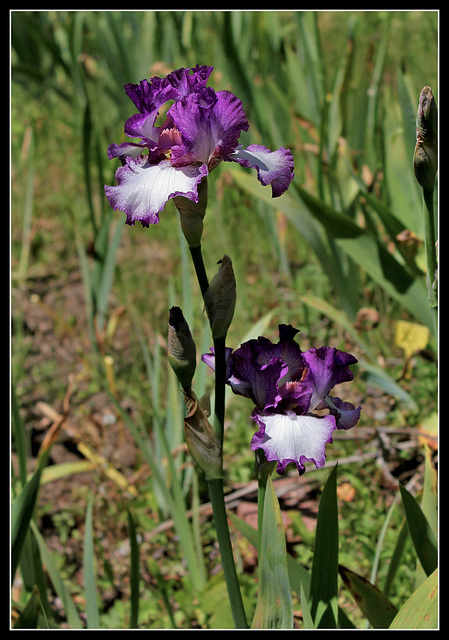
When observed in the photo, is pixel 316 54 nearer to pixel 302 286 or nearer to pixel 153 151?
pixel 302 286

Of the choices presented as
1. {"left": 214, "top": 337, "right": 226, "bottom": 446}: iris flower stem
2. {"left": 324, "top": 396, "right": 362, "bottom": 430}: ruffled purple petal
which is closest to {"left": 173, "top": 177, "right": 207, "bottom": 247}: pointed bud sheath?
{"left": 214, "top": 337, "right": 226, "bottom": 446}: iris flower stem

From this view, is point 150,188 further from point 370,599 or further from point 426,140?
point 370,599

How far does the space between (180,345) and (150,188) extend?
174mm

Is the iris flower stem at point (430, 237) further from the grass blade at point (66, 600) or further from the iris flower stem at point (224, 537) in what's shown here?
the grass blade at point (66, 600)

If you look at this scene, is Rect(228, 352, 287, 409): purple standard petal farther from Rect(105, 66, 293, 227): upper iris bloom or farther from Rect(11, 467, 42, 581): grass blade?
Rect(11, 467, 42, 581): grass blade

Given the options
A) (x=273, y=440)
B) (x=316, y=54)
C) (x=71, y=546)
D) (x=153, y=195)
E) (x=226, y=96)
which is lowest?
(x=71, y=546)

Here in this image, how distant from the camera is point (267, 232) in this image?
2119 mm

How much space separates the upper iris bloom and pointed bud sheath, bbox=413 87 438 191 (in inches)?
7.5

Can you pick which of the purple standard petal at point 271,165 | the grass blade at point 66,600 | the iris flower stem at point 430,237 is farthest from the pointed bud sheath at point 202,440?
the grass blade at point 66,600

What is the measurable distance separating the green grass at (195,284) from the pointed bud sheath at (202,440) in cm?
40

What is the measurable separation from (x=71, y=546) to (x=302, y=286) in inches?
43.3
